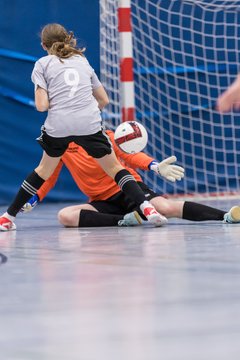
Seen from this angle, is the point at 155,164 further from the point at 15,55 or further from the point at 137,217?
the point at 15,55

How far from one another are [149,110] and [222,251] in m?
5.03

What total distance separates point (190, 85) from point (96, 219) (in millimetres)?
3654

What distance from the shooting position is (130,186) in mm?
5285

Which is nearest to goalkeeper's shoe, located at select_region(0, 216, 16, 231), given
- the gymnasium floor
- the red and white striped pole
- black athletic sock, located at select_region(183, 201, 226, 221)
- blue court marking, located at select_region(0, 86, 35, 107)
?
the gymnasium floor

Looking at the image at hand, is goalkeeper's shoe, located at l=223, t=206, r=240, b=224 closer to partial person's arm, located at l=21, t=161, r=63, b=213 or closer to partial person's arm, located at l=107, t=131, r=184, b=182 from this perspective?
partial person's arm, located at l=107, t=131, r=184, b=182

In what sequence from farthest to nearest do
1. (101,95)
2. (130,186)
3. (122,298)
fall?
(101,95) < (130,186) < (122,298)

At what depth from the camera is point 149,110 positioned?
29.1 feet

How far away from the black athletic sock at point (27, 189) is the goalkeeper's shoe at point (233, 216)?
1095mm

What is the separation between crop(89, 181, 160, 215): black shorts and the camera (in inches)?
222

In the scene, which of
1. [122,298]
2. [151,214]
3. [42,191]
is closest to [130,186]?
[151,214]

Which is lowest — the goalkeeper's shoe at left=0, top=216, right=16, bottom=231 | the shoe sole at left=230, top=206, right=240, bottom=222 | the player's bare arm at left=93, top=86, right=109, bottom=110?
the goalkeeper's shoe at left=0, top=216, right=16, bottom=231

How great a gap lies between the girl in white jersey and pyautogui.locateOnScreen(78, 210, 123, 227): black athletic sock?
12.4 inches

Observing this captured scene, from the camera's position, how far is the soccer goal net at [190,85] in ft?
29.0

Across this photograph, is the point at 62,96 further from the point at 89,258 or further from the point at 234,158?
the point at 234,158
